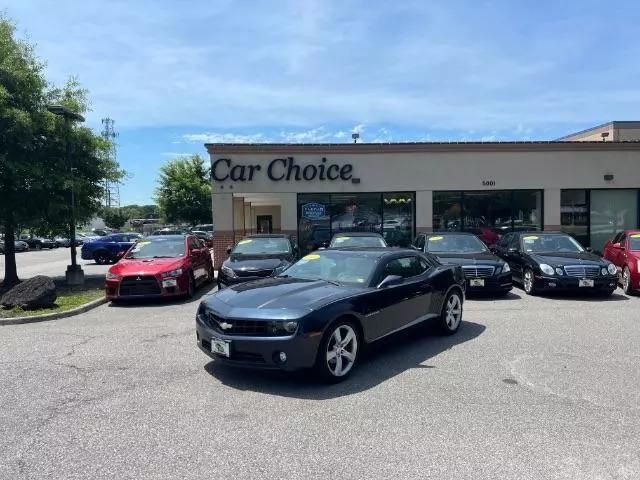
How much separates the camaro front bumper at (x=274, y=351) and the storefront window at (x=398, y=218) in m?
14.4

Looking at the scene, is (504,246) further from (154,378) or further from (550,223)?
(154,378)

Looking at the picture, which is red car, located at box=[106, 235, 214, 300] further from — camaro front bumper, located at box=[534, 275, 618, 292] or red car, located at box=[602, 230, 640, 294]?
red car, located at box=[602, 230, 640, 294]

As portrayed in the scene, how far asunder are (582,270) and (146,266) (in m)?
9.11

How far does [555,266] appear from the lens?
10961mm

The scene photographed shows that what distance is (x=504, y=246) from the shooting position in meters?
14.0

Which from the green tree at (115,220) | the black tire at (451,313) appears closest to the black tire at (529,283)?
the black tire at (451,313)

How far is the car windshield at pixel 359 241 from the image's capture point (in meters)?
13.5

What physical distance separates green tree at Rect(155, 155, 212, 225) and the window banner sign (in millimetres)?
26745

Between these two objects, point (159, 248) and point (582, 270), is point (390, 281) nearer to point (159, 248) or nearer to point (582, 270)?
point (582, 270)

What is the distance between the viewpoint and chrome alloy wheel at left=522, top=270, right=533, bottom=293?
11.4 m

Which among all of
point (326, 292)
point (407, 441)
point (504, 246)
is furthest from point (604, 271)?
point (407, 441)

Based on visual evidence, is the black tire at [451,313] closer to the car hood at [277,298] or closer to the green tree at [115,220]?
the car hood at [277,298]

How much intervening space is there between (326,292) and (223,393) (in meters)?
1.54

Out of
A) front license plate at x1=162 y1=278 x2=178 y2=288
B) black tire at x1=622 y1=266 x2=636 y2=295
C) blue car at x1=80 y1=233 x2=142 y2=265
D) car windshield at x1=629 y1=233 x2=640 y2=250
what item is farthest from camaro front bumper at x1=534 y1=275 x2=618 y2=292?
blue car at x1=80 y1=233 x2=142 y2=265
